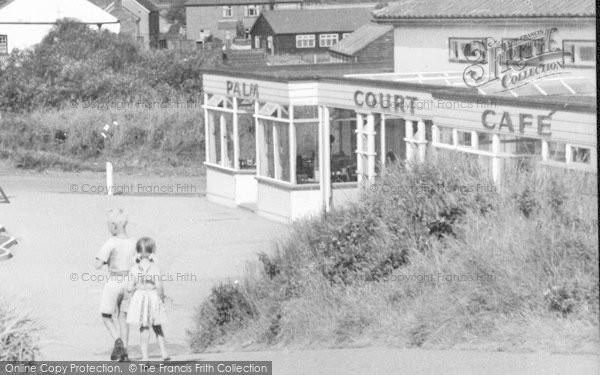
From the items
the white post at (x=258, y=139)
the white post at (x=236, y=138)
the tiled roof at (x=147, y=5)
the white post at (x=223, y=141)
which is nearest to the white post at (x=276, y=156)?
the white post at (x=258, y=139)

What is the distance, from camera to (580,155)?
15.7m

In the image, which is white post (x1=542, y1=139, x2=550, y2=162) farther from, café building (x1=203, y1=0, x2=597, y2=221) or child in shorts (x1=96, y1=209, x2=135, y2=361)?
child in shorts (x1=96, y1=209, x2=135, y2=361)

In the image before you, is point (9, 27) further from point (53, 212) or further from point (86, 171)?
point (53, 212)

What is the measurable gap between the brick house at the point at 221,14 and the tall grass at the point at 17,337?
97.3m

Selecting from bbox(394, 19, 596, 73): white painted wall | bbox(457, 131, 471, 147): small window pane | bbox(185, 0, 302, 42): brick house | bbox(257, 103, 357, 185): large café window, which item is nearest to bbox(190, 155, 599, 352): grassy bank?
bbox(457, 131, 471, 147): small window pane

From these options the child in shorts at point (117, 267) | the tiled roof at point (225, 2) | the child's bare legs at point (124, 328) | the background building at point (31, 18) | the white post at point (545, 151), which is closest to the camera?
the child in shorts at point (117, 267)

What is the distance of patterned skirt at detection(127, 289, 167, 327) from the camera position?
33.2 feet

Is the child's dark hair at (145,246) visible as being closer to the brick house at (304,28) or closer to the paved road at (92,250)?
the paved road at (92,250)

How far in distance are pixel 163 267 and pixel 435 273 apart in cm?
878

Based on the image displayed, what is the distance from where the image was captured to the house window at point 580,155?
607 inches

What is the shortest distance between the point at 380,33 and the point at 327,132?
29284mm

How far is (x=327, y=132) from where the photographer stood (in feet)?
78.9

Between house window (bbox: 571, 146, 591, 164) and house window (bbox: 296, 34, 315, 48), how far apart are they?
67.0 m

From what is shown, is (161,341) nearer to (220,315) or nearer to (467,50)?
(220,315)
